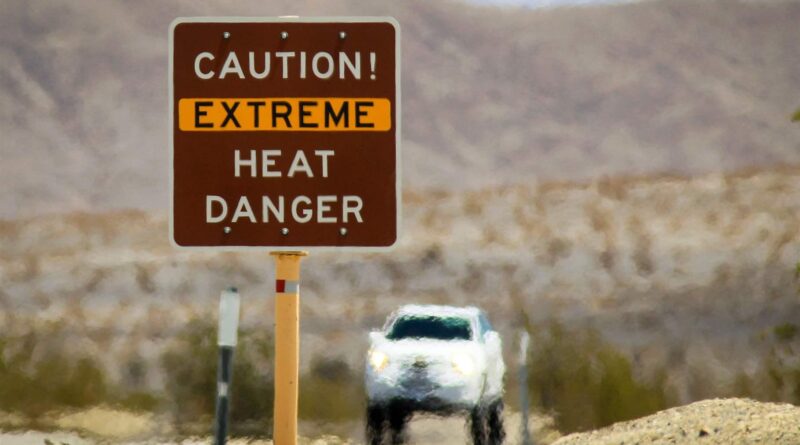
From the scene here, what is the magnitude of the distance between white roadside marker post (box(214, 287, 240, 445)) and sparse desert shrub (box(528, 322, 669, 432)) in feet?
32.8

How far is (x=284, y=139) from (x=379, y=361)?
7.47 metres

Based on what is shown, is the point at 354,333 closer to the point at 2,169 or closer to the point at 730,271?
the point at 730,271

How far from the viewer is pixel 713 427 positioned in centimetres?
1416

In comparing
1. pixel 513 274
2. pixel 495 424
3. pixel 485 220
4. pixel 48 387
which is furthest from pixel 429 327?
pixel 485 220

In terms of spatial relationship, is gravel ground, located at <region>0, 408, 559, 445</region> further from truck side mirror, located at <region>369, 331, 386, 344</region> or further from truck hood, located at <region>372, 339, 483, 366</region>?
truck side mirror, located at <region>369, 331, 386, 344</region>

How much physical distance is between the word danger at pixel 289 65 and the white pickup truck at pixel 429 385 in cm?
740

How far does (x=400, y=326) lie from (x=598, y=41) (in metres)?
79.3

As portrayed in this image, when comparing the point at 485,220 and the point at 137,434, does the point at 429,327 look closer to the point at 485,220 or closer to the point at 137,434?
the point at 137,434

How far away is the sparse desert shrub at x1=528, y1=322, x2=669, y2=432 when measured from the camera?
Result: 20.7m

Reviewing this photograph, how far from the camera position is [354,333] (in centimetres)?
4059

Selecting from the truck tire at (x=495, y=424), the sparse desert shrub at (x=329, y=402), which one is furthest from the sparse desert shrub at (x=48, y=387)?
the truck tire at (x=495, y=424)

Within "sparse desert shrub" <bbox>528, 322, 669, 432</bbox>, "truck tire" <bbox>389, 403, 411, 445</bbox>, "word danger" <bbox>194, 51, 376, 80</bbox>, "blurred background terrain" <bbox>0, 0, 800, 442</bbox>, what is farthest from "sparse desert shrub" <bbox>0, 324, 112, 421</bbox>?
"word danger" <bbox>194, 51, 376, 80</bbox>

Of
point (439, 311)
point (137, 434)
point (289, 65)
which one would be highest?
point (289, 65)

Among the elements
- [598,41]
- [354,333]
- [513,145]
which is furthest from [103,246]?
[598,41]
